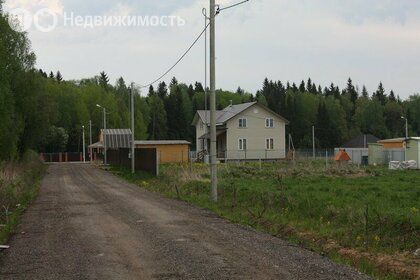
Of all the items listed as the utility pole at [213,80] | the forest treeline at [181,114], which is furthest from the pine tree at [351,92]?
the utility pole at [213,80]

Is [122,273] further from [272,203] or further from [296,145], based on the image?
[296,145]

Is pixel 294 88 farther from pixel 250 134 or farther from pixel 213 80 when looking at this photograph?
pixel 213 80

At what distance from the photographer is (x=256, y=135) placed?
208ft

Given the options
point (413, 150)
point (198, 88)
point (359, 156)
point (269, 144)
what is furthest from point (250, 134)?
point (198, 88)

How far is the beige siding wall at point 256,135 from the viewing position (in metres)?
61.8

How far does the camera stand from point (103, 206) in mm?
17828

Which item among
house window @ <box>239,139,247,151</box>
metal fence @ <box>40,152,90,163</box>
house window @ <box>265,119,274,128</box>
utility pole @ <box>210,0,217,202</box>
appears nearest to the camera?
utility pole @ <box>210,0,217,202</box>

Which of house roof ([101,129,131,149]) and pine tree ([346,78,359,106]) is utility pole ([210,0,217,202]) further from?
pine tree ([346,78,359,106])

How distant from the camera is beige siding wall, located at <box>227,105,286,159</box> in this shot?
61.8 meters

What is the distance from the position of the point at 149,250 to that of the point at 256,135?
53.9 metres

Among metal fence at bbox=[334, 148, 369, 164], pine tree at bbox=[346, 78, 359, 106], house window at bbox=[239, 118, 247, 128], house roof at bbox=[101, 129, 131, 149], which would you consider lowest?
metal fence at bbox=[334, 148, 369, 164]

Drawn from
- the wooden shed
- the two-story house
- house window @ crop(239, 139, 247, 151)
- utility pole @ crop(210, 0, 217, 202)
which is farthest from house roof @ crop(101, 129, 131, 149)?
utility pole @ crop(210, 0, 217, 202)

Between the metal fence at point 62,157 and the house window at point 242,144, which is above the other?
the house window at point 242,144

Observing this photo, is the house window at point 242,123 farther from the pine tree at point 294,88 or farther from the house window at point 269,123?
the pine tree at point 294,88
